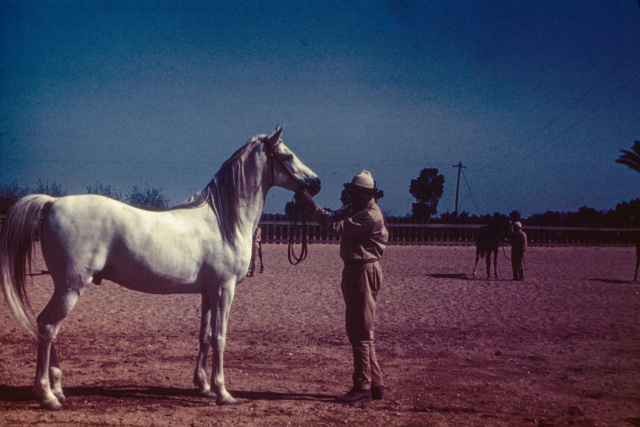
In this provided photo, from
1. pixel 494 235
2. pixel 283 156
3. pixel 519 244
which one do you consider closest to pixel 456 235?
pixel 494 235

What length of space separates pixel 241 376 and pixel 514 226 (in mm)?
12146

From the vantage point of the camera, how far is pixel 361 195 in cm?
494

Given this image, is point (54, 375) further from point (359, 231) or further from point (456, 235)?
point (456, 235)

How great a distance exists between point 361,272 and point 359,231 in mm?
385

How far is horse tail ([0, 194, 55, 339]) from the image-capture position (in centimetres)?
414

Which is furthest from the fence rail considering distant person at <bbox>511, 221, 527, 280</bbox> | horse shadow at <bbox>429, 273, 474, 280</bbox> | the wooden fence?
distant person at <bbox>511, 221, 527, 280</bbox>

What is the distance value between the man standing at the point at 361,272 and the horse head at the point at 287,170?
0.11m

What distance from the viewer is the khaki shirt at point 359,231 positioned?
188 inches

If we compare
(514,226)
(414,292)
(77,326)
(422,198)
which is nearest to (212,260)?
(77,326)

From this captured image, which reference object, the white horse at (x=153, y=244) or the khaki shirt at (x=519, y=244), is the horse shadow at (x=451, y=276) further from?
the white horse at (x=153, y=244)

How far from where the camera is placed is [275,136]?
15.7 ft

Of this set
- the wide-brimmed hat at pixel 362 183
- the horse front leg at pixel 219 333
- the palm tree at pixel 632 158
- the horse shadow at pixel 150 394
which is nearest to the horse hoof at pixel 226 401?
the horse front leg at pixel 219 333

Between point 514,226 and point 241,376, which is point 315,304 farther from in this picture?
point 514,226

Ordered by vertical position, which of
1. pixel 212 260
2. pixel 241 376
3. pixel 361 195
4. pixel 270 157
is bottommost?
pixel 241 376
